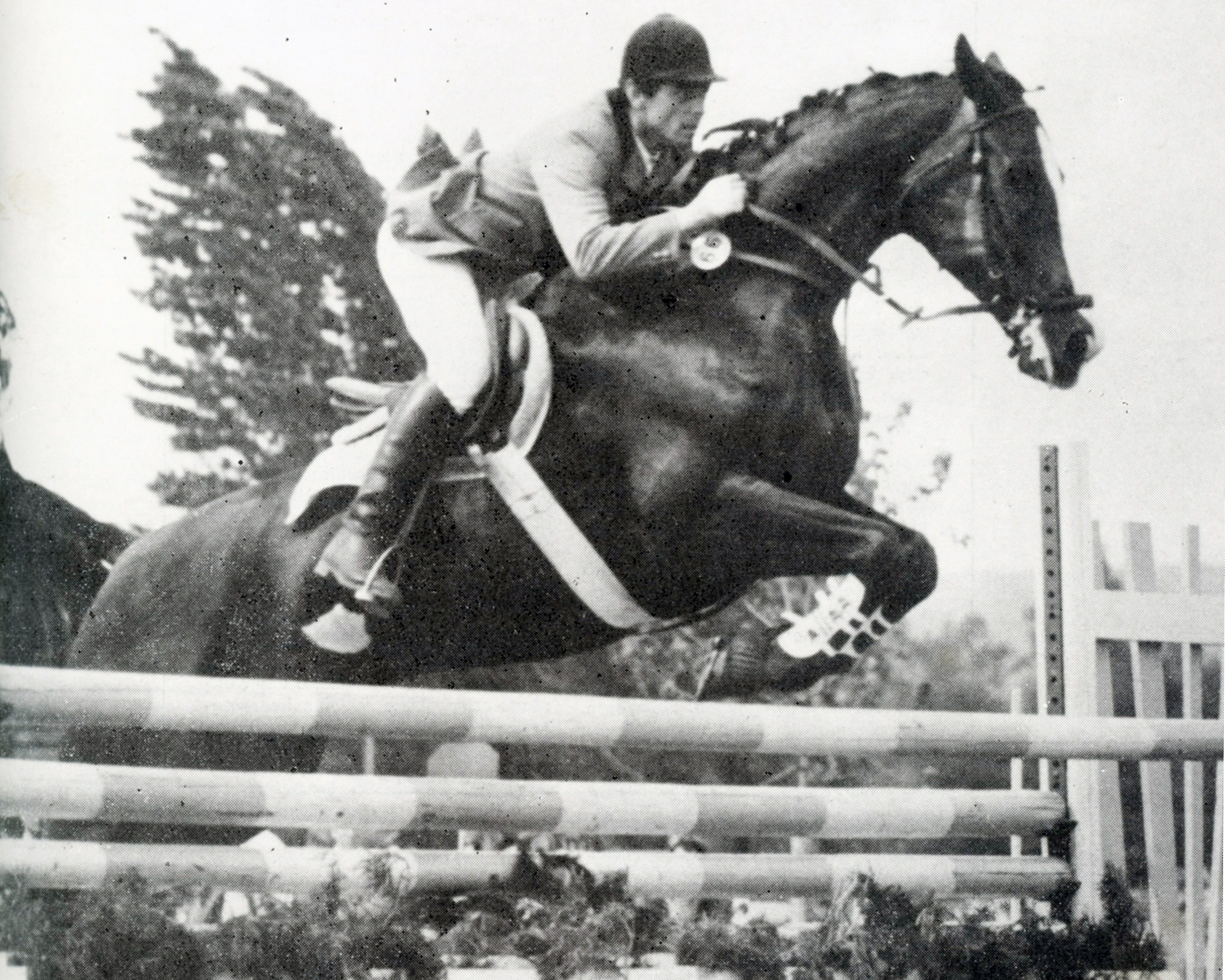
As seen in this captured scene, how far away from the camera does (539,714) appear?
308 centimetres

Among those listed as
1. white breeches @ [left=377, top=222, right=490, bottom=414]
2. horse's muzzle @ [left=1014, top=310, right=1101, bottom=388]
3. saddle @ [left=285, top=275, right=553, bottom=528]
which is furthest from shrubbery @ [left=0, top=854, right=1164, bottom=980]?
horse's muzzle @ [left=1014, top=310, right=1101, bottom=388]

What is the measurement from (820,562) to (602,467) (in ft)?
1.55

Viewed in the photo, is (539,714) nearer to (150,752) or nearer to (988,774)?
(150,752)

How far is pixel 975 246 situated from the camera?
358cm

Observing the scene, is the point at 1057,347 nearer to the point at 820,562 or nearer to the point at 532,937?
the point at 820,562

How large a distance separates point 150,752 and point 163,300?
33.5 inches

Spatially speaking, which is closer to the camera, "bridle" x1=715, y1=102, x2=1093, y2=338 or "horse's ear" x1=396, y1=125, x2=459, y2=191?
"horse's ear" x1=396, y1=125, x2=459, y2=191

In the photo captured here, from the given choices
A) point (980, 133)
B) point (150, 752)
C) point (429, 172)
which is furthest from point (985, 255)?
point (150, 752)

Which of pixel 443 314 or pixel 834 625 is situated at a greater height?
pixel 443 314

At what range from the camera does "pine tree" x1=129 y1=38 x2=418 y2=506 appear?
330cm

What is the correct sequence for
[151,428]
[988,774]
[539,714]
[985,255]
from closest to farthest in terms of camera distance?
[539,714] → [151,428] → [985,255] → [988,774]

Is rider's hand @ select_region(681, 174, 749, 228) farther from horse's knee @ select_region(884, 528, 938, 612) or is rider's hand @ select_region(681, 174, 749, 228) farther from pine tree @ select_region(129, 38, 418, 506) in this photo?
horse's knee @ select_region(884, 528, 938, 612)

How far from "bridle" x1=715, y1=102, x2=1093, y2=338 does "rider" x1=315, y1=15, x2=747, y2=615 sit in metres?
0.23

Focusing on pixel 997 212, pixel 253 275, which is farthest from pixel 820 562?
pixel 253 275
